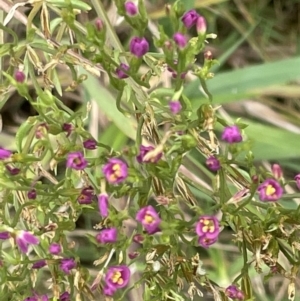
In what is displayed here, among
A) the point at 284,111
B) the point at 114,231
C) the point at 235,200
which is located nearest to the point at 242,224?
the point at 235,200

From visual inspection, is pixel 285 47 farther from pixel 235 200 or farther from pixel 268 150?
pixel 235 200

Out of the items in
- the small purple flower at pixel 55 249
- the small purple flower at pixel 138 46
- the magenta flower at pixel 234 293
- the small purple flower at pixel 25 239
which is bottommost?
the magenta flower at pixel 234 293

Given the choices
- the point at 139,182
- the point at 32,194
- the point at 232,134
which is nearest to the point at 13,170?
the point at 32,194

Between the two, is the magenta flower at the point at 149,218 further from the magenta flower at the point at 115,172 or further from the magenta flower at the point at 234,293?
the magenta flower at the point at 234,293

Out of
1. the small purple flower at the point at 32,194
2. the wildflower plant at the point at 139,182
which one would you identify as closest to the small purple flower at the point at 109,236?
the wildflower plant at the point at 139,182

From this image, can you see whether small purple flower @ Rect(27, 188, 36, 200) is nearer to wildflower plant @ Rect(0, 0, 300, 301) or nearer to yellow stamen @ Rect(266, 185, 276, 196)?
wildflower plant @ Rect(0, 0, 300, 301)

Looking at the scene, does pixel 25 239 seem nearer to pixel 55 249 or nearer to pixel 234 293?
pixel 55 249
